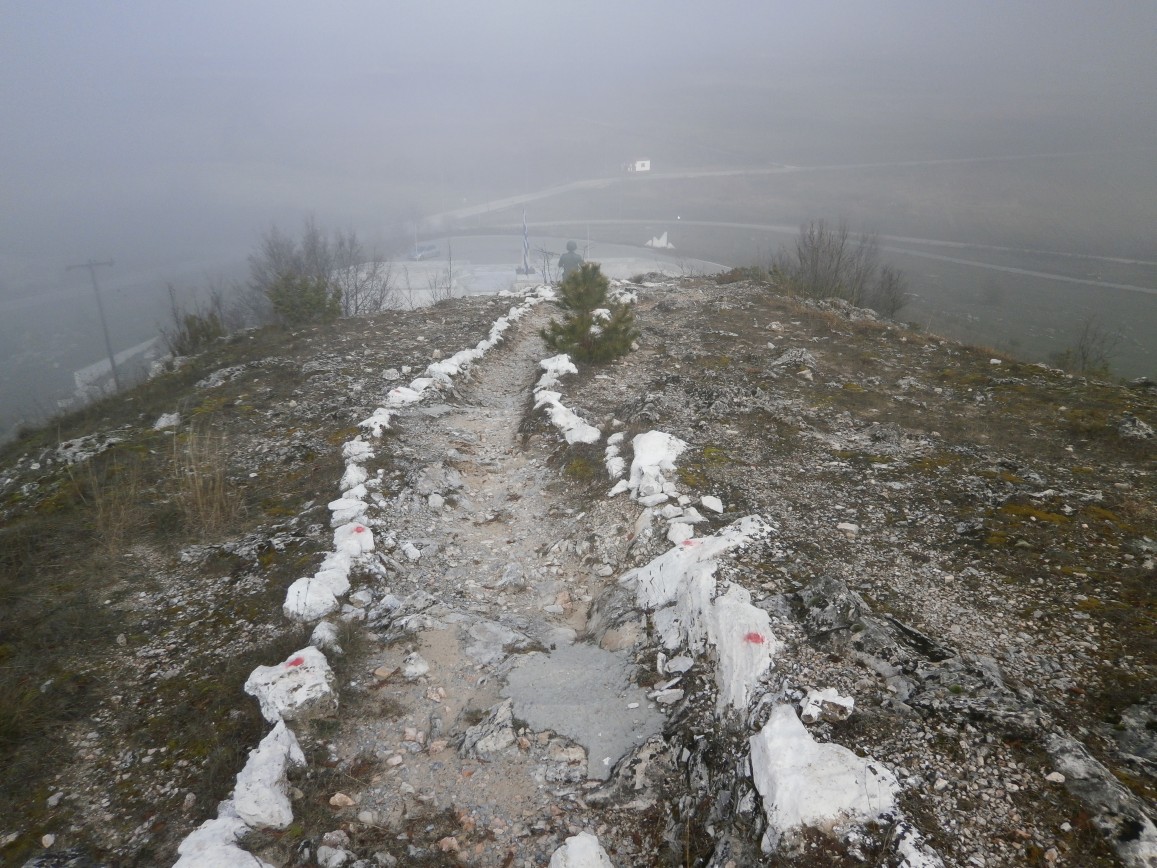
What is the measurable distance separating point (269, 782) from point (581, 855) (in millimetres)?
2269

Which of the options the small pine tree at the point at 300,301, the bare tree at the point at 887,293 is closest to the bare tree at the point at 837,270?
the bare tree at the point at 887,293

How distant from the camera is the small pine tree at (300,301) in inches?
821

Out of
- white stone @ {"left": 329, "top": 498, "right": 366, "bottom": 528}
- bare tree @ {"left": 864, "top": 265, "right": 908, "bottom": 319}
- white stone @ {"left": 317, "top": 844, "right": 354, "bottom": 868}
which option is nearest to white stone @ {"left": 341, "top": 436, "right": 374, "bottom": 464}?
white stone @ {"left": 329, "top": 498, "right": 366, "bottom": 528}

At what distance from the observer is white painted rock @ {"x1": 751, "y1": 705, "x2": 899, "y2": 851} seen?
3277 mm

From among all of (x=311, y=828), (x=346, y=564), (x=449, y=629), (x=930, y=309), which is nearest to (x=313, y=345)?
(x=346, y=564)

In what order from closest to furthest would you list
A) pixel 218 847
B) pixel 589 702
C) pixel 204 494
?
pixel 218 847 → pixel 589 702 → pixel 204 494

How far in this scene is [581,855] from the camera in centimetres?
358

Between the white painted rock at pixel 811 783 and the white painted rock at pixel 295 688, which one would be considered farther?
the white painted rock at pixel 295 688

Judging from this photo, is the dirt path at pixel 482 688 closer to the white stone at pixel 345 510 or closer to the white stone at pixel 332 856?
the white stone at pixel 332 856

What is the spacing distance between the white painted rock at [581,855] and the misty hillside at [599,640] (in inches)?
0.9

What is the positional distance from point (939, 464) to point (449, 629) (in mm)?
7316

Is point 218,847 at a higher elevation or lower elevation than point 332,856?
higher

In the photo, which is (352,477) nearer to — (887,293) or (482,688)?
(482,688)

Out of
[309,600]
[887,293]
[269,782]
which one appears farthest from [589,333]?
[887,293]
